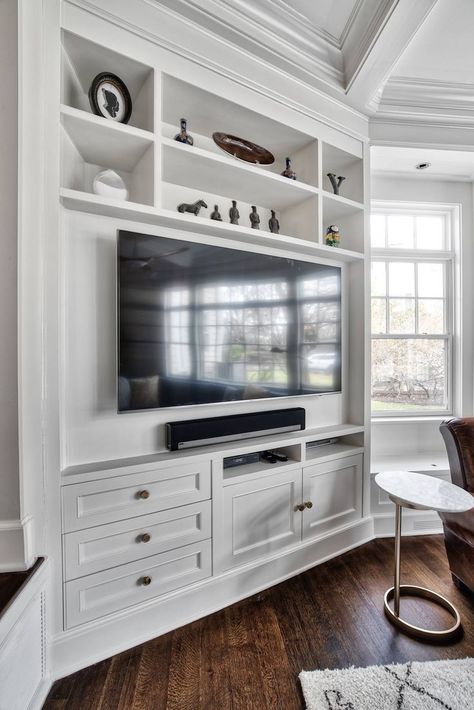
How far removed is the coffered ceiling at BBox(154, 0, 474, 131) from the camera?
1.63 meters

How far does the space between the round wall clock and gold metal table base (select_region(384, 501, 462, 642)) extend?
227 cm

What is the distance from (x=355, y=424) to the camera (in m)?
2.42

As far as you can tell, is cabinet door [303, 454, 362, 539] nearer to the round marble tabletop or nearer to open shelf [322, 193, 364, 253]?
the round marble tabletop

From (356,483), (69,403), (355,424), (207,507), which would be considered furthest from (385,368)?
(69,403)

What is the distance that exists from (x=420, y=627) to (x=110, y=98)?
2.89 metres

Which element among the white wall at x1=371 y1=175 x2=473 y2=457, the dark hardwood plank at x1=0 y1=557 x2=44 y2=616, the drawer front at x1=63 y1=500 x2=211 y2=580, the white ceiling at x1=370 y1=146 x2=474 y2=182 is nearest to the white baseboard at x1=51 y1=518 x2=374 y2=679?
the drawer front at x1=63 y1=500 x2=211 y2=580

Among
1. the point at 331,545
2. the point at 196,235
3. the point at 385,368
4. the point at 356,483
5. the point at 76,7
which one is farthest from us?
the point at 385,368

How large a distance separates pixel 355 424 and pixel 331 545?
82cm

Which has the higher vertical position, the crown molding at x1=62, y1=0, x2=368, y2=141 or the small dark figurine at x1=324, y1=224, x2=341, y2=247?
the crown molding at x1=62, y1=0, x2=368, y2=141

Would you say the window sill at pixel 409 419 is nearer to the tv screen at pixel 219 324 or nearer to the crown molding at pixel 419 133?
the tv screen at pixel 219 324

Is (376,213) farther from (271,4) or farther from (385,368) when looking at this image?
(271,4)

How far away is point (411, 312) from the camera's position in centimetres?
287

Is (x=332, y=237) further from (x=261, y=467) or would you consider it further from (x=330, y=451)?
(x=261, y=467)

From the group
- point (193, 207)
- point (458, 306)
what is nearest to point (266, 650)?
point (193, 207)
